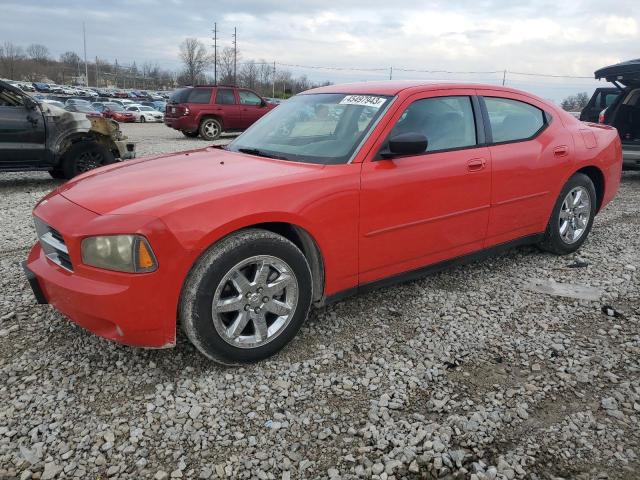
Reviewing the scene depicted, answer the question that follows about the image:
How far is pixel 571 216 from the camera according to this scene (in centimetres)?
468

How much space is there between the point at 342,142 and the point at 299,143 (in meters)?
0.37

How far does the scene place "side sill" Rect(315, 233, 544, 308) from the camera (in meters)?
3.15

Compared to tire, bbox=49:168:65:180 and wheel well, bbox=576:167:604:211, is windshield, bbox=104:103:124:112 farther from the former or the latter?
wheel well, bbox=576:167:604:211

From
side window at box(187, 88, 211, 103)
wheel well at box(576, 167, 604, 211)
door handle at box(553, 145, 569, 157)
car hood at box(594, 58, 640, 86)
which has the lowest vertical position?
wheel well at box(576, 167, 604, 211)

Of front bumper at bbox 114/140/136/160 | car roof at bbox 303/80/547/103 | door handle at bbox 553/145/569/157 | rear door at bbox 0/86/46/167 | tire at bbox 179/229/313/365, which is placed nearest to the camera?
tire at bbox 179/229/313/365

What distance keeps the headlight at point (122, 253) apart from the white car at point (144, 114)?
3379 cm

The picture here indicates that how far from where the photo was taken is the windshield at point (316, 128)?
323 cm

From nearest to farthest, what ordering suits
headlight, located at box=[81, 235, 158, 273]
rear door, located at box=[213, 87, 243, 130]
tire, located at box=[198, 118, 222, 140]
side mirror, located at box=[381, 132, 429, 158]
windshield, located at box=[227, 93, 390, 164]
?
headlight, located at box=[81, 235, 158, 273], side mirror, located at box=[381, 132, 429, 158], windshield, located at box=[227, 93, 390, 164], tire, located at box=[198, 118, 222, 140], rear door, located at box=[213, 87, 243, 130]

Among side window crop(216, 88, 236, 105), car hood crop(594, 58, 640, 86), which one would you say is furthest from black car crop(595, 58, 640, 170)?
side window crop(216, 88, 236, 105)

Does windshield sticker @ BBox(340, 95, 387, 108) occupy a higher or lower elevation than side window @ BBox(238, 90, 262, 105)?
lower

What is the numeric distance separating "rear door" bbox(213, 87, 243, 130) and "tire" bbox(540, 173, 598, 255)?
14.0 metres

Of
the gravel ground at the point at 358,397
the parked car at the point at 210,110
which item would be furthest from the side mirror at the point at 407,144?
the parked car at the point at 210,110

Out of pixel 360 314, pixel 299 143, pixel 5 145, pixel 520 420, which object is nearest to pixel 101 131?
pixel 5 145

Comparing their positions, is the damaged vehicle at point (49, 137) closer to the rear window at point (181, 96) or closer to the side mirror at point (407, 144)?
the side mirror at point (407, 144)
